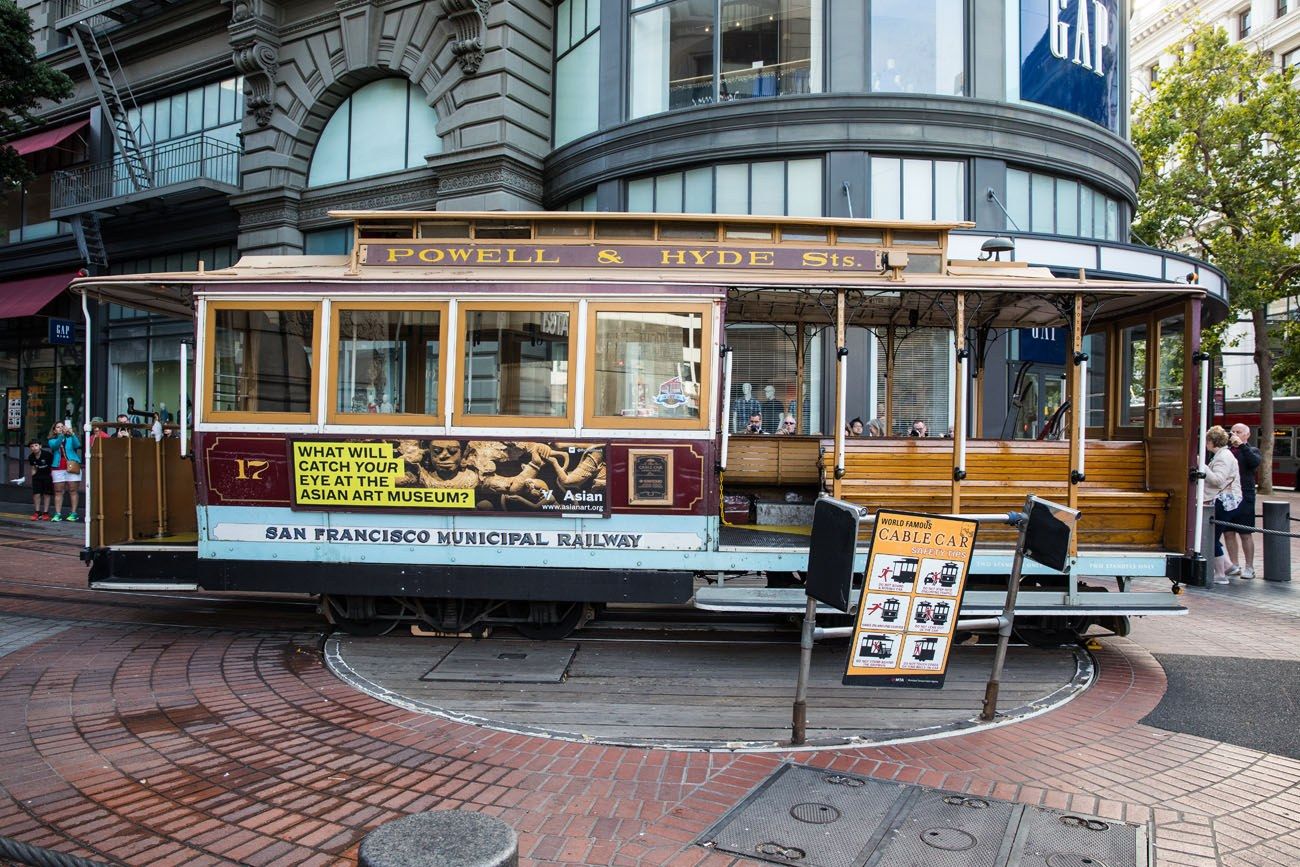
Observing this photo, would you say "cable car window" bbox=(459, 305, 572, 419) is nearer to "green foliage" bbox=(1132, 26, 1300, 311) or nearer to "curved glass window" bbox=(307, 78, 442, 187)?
"curved glass window" bbox=(307, 78, 442, 187)

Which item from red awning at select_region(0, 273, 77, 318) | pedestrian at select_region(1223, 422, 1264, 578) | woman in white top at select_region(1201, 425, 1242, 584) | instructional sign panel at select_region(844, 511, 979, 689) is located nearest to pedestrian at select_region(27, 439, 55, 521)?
red awning at select_region(0, 273, 77, 318)

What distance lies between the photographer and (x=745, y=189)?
15.7m

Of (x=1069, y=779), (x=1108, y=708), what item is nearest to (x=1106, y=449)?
(x=1108, y=708)

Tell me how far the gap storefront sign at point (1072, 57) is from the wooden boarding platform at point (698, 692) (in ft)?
42.8

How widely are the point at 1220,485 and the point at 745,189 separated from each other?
30.2ft

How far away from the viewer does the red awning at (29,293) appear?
837 inches

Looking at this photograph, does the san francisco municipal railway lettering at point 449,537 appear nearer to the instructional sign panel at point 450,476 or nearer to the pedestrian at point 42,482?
the instructional sign panel at point 450,476

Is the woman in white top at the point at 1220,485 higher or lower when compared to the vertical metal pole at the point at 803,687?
higher

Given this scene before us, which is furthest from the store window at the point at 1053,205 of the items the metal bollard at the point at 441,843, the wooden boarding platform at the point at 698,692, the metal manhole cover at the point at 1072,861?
the metal bollard at the point at 441,843

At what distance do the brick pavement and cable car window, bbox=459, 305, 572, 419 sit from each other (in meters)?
2.42

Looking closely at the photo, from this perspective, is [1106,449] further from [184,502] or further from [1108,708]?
[184,502]

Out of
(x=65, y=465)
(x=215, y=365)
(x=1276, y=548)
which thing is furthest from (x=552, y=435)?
(x=65, y=465)

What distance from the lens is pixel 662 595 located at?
6.59 m

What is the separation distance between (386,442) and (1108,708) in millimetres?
5703
